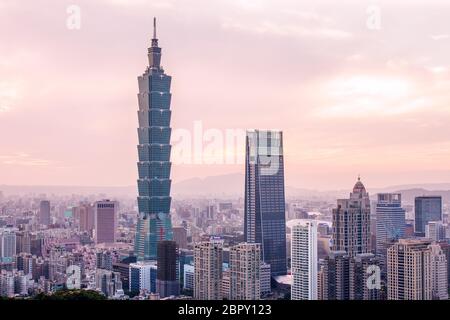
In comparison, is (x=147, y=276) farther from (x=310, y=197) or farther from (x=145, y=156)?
(x=145, y=156)

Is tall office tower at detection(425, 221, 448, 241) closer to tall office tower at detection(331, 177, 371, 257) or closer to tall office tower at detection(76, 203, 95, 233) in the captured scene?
tall office tower at detection(331, 177, 371, 257)

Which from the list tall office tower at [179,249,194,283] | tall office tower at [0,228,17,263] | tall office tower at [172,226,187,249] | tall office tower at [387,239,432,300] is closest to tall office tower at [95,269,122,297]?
tall office tower at [179,249,194,283]

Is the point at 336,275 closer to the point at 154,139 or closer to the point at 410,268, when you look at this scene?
the point at 410,268

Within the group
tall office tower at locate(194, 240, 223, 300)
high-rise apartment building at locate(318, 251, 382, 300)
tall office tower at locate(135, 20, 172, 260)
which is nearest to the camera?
high-rise apartment building at locate(318, 251, 382, 300)

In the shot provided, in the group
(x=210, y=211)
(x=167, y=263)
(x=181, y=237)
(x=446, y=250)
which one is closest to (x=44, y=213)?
(x=210, y=211)

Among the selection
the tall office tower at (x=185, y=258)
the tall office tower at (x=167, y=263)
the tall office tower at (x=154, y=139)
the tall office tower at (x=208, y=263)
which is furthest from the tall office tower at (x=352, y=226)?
the tall office tower at (x=154, y=139)
